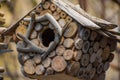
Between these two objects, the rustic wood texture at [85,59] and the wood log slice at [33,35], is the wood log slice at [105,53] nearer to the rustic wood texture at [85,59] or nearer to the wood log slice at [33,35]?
the rustic wood texture at [85,59]

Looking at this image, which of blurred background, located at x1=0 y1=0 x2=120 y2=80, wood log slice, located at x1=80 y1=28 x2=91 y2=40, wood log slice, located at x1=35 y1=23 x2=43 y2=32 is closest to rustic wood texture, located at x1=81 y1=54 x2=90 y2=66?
wood log slice, located at x1=80 y1=28 x2=91 y2=40

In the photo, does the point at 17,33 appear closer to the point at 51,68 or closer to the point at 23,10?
the point at 51,68

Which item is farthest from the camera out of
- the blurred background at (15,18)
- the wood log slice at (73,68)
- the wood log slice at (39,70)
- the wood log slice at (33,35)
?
the blurred background at (15,18)

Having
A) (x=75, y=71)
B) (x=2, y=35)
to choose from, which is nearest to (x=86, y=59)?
(x=75, y=71)

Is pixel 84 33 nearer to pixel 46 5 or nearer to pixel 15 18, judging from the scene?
pixel 46 5

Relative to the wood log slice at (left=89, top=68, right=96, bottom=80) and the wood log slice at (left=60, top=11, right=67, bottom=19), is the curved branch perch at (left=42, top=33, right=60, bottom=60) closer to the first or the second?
the wood log slice at (left=60, top=11, right=67, bottom=19)

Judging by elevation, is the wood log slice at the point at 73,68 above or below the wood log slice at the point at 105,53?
below

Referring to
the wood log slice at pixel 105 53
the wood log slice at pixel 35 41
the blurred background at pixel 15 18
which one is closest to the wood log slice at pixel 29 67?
the wood log slice at pixel 35 41
